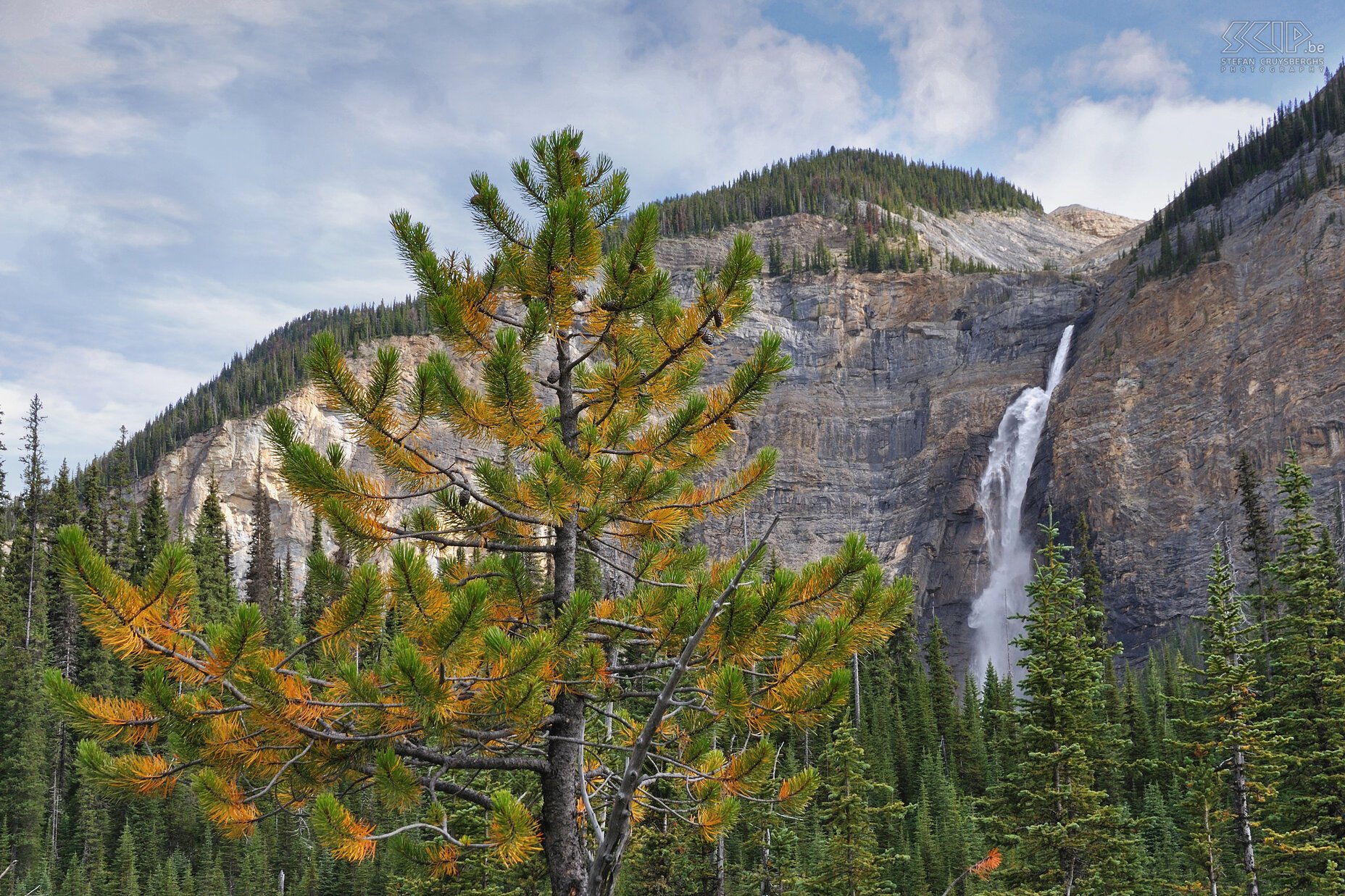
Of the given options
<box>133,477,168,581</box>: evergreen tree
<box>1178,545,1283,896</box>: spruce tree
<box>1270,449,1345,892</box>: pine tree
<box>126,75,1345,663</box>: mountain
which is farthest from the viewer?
<box>126,75,1345,663</box>: mountain

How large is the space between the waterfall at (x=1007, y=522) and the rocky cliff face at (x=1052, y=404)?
1180 millimetres

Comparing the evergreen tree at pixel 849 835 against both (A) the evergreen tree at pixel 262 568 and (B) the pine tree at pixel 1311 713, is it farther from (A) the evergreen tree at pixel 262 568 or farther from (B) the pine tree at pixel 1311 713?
(A) the evergreen tree at pixel 262 568

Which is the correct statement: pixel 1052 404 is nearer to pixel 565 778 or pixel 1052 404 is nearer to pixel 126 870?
pixel 126 870

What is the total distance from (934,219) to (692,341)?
135418mm

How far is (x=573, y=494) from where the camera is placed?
20.7ft

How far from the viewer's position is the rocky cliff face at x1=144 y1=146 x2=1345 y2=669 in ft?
243

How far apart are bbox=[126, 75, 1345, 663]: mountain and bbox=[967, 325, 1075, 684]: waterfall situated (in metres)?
1.06

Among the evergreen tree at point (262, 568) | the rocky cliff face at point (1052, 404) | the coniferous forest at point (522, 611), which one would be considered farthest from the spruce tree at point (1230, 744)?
the evergreen tree at point (262, 568)

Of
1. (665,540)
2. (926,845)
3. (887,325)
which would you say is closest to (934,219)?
(887,325)

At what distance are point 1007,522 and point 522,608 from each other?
283 feet

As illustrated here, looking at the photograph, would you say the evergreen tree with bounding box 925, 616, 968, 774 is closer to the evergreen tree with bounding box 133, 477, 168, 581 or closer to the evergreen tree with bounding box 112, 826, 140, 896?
the evergreen tree with bounding box 112, 826, 140, 896

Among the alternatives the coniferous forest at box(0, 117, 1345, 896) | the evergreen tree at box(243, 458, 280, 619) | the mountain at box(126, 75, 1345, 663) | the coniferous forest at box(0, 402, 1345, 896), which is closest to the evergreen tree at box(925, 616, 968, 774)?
the coniferous forest at box(0, 402, 1345, 896)

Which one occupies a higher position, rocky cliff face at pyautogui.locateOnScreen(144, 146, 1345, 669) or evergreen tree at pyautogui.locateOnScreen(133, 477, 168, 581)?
rocky cliff face at pyautogui.locateOnScreen(144, 146, 1345, 669)

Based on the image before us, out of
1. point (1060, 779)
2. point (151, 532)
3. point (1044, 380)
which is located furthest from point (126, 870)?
point (1044, 380)
